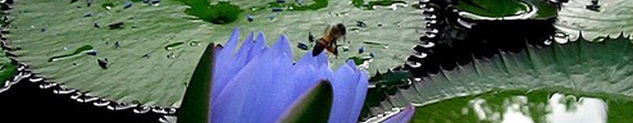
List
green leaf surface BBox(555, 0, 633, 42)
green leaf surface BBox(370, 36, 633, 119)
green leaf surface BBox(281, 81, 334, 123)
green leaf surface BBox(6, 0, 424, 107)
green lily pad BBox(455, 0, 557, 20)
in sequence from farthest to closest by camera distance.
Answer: green lily pad BBox(455, 0, 557, 20)
green leaf surface BBox(555, 0, 633, 42)
green leaf surface BBox(6, 0, 424, 107)
green leaf surface BBox(370, 36, 633, 119)
green leaf surface BBox(281, 81, 334, 123)

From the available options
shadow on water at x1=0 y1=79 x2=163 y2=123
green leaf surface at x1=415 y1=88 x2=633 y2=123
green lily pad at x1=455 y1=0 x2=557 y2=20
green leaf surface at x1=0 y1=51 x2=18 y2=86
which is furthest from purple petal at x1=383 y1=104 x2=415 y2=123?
green lily pad at x1=455 y1=0 x2=557 y2=20

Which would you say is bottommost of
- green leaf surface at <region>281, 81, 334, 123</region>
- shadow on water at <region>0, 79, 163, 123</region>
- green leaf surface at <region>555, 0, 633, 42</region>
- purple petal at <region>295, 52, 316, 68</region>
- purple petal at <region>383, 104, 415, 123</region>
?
shadow on water at <region>0, 79, 163, 123</region>

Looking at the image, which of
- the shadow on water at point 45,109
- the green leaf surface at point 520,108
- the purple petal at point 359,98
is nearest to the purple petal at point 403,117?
the purple petal at point 359,98

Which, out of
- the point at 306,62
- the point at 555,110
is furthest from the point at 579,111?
the point at 306,62

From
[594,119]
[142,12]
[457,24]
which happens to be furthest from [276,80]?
[457,24]

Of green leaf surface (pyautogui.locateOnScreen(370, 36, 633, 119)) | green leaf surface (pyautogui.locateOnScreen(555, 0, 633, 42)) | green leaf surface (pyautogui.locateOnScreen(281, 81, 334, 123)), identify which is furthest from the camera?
green leaf surface (pyautogui.locateOnScreen(555, 0, 633, 42))

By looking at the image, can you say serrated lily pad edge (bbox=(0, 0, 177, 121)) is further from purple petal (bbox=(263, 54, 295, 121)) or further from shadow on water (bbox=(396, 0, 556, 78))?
purple petal (bbox=(263, 54, 295, 121))

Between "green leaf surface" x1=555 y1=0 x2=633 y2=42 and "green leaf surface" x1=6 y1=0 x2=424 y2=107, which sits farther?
"green leaf surface" x1=555 y1=0 x2=633 y2=42
